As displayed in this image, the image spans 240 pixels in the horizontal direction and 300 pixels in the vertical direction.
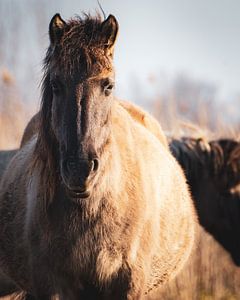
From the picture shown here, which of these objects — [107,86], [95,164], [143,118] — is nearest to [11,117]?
[143,118]

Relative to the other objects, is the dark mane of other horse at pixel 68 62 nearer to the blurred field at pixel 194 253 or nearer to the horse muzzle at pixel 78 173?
the horse muzzle at pixel 78 173

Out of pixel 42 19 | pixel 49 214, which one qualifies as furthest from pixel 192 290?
pixel 42 19

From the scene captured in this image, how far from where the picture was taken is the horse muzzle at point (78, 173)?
A: 348 cm

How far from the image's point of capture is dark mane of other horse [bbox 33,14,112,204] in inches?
150

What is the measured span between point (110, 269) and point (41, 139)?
88 cm

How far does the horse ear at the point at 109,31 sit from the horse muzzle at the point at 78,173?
80 cm

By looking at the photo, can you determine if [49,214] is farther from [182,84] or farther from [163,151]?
[182,84]

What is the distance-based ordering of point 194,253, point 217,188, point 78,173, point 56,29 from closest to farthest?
point 78,173 → point 56,29 → point 217,188 → point 194,253

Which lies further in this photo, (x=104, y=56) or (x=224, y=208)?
(x=224, y=208)

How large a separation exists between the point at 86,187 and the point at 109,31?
3.30 ft

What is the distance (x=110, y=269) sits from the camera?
4.06 m

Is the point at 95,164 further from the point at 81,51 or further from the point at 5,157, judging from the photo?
the point at 5,157

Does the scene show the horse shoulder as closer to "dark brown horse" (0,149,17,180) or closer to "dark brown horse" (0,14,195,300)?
"dark brown horse" (0,14,195,300)

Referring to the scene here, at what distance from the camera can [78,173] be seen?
3473 mm
